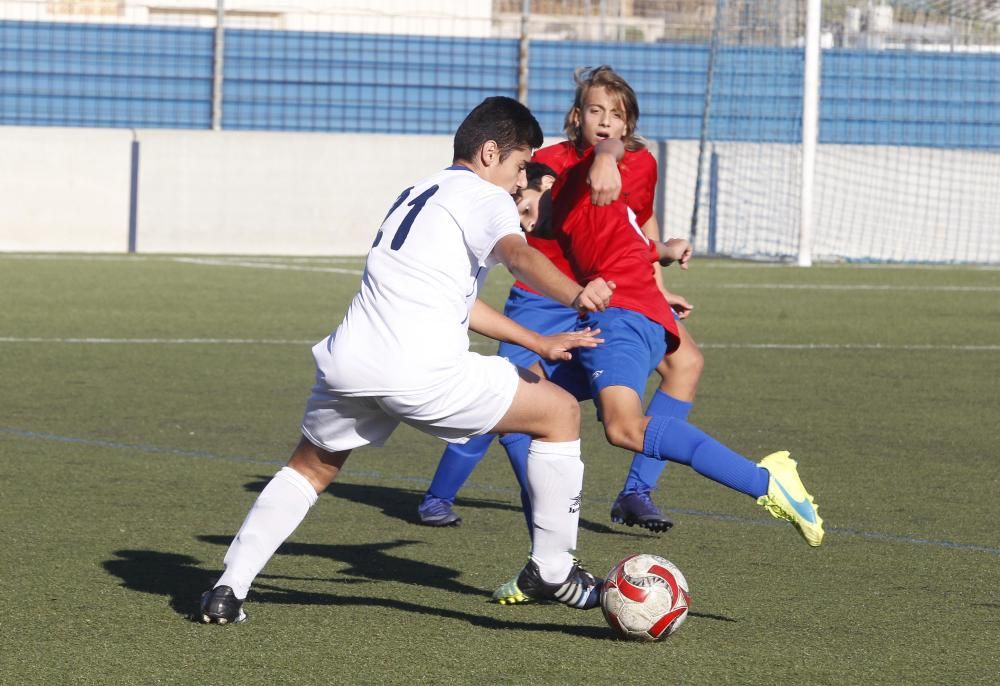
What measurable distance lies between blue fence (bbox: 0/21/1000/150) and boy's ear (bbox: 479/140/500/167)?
21166 mm

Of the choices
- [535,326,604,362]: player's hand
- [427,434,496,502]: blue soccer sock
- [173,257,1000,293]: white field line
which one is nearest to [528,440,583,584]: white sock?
[535,326,604,362]: player's hand

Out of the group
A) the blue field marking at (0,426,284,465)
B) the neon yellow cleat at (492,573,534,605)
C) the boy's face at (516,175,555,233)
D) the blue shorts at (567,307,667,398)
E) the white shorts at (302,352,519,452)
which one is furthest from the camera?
the blue field marking at (0,426,284,465)

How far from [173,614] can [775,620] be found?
1.65 m

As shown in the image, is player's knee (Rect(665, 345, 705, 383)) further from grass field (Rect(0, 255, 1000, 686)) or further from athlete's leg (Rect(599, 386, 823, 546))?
athlete's leg (Rect(599, 386, 823, 546))

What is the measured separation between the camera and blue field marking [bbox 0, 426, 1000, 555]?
5.77 m

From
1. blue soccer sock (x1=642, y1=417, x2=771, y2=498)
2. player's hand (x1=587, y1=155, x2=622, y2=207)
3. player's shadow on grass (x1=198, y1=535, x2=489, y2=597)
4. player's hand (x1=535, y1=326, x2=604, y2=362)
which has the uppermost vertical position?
player's hand (x1=587, y1=155, x2=622, y2=207)

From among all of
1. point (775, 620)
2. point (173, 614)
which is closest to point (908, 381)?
point (775, 620)

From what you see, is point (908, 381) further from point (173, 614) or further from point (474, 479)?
point (173, 614)

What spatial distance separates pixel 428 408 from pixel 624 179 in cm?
204

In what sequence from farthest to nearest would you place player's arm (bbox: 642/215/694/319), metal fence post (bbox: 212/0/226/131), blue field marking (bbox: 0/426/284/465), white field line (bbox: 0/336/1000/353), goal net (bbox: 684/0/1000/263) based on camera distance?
metal fence post (bbox: 212/0/226/131) → goal net (bbox: 684/0/1000/263) → white field line (bbox: 0/336/1000/353) → blue field marking (bbox: 0/426/284/465) → player's arm (bbox: 642/215/694/319)

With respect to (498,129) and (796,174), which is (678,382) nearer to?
(498,129)

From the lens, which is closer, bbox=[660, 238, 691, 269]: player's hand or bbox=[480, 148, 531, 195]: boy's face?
bbox=[480, 148, 531, 195]: boy's face

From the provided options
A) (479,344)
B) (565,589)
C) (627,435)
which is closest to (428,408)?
(565,589)

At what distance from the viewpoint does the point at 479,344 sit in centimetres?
1241
